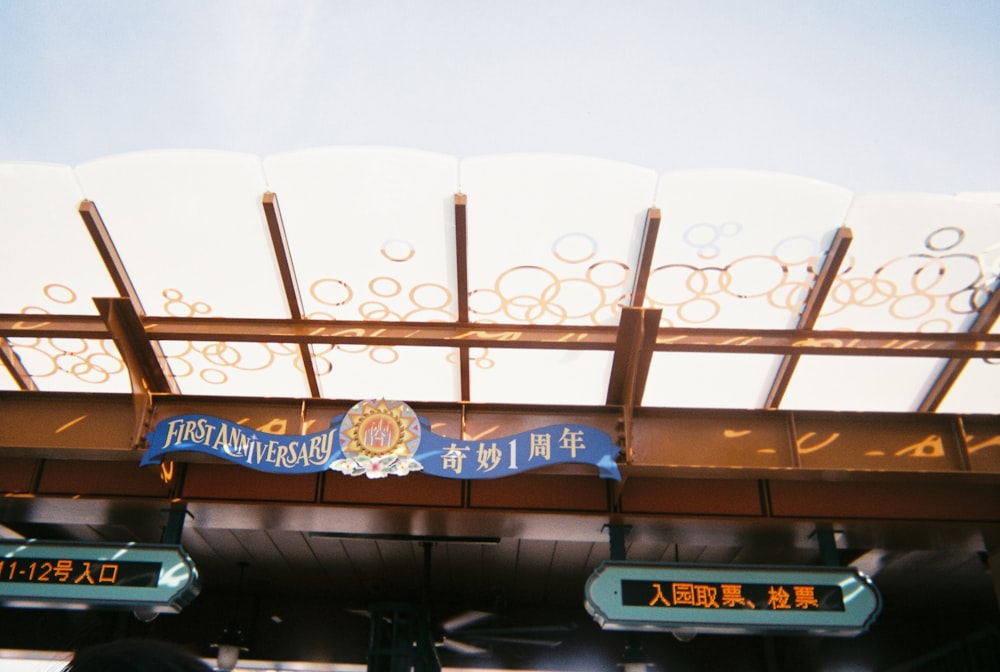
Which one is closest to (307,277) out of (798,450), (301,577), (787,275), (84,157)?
(84,157)

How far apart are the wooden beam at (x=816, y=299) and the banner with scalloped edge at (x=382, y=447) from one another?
168 cm

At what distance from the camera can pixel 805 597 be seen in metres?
5.14

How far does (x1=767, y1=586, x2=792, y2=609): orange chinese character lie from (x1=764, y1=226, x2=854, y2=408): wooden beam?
1.65 metres

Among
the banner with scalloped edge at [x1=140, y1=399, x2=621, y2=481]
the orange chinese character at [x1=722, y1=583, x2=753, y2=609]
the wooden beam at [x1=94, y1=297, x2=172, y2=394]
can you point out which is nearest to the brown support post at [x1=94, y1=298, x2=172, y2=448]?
the wooden beam at [x1=94, y1=297, x2=172, y2=394]

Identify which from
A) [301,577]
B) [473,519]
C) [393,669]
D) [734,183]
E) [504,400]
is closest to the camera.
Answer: [734,183]

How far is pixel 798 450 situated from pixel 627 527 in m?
1.49

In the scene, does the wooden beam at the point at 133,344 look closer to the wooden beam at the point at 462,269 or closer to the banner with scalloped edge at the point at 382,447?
the banner with scalloped edge at the point at 382,447

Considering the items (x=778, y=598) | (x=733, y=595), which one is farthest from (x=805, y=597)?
(x=733, y=595)

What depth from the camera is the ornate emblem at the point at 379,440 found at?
5176 millimetres

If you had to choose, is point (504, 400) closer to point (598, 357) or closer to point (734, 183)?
point (598, 357)

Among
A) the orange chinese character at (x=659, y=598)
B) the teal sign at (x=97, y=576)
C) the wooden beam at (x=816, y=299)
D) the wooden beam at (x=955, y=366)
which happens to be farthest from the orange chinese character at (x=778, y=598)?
the teal sign at (x=97, y=576)

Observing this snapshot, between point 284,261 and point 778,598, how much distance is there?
430 cm

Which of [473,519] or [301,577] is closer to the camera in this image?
[473,519]

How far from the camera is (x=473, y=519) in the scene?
19.7 ft
